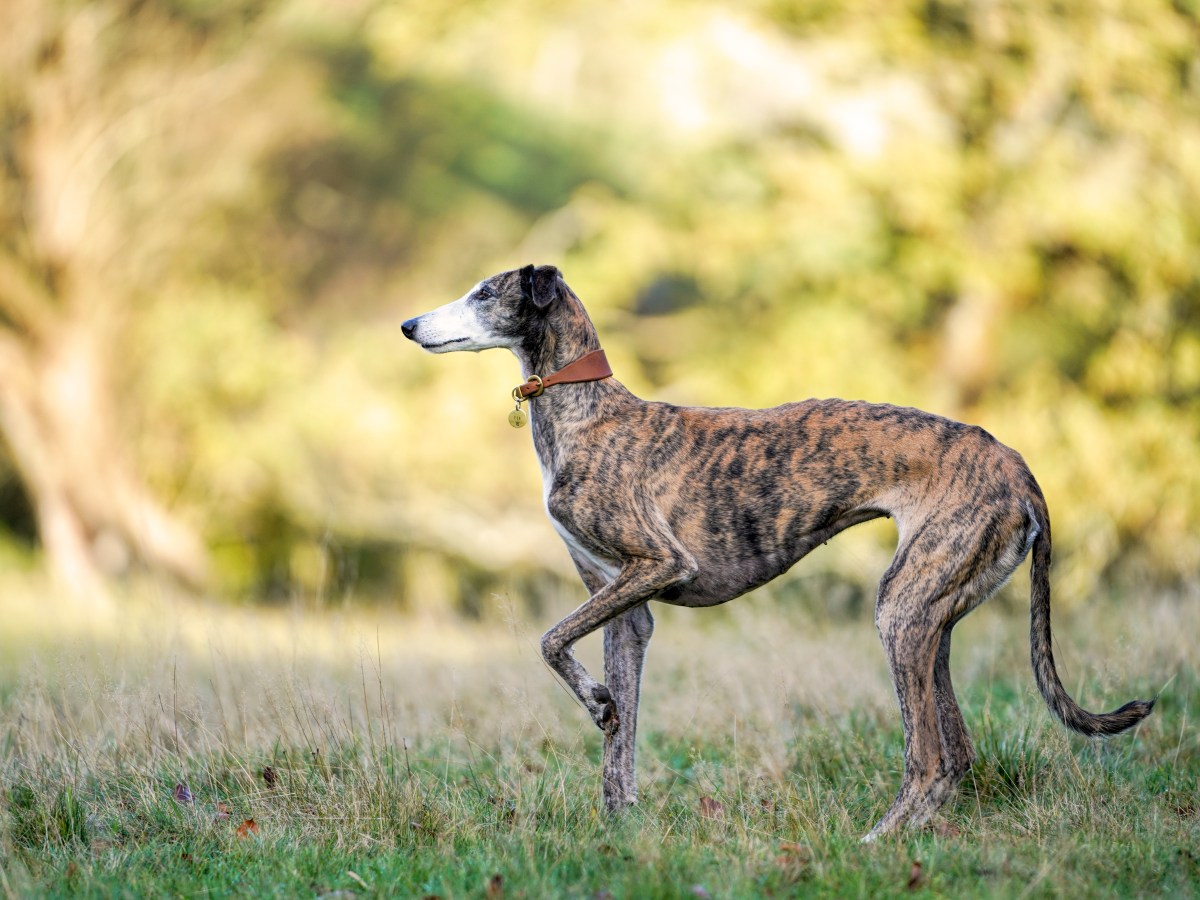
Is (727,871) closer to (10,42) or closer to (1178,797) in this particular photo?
(1178,797)

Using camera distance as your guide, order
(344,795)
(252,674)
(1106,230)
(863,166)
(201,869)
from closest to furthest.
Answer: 1. (201,869)
2. (344,795)
3. (252,674)
4. (1106,230)
5. (863,166)

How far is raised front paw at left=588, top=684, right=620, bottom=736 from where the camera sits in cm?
516

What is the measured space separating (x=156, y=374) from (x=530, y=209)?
538 centimetres

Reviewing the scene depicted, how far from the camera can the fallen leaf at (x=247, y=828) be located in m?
4.82

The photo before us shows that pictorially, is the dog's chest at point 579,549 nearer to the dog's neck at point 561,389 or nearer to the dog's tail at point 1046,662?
the dog's neck at point 561,389

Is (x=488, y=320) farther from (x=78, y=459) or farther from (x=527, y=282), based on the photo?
(x=78, y=459)

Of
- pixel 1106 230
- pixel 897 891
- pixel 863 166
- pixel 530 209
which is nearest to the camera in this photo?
pixel 897 891

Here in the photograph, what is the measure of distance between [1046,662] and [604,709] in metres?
1.75

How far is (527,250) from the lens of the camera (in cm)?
1631

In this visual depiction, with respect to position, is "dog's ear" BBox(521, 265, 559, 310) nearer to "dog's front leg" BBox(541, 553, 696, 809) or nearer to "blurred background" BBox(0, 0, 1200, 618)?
"dog's front leg" BBox(541, 553, 696, 809)

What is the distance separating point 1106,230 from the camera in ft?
44.4

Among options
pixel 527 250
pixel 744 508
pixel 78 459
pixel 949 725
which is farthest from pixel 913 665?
pixel 78 459

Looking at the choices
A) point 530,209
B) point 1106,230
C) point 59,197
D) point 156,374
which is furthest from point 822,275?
point 59,197

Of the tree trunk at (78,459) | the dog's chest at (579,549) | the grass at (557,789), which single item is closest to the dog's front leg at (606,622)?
the dog's chest at (579,549)
